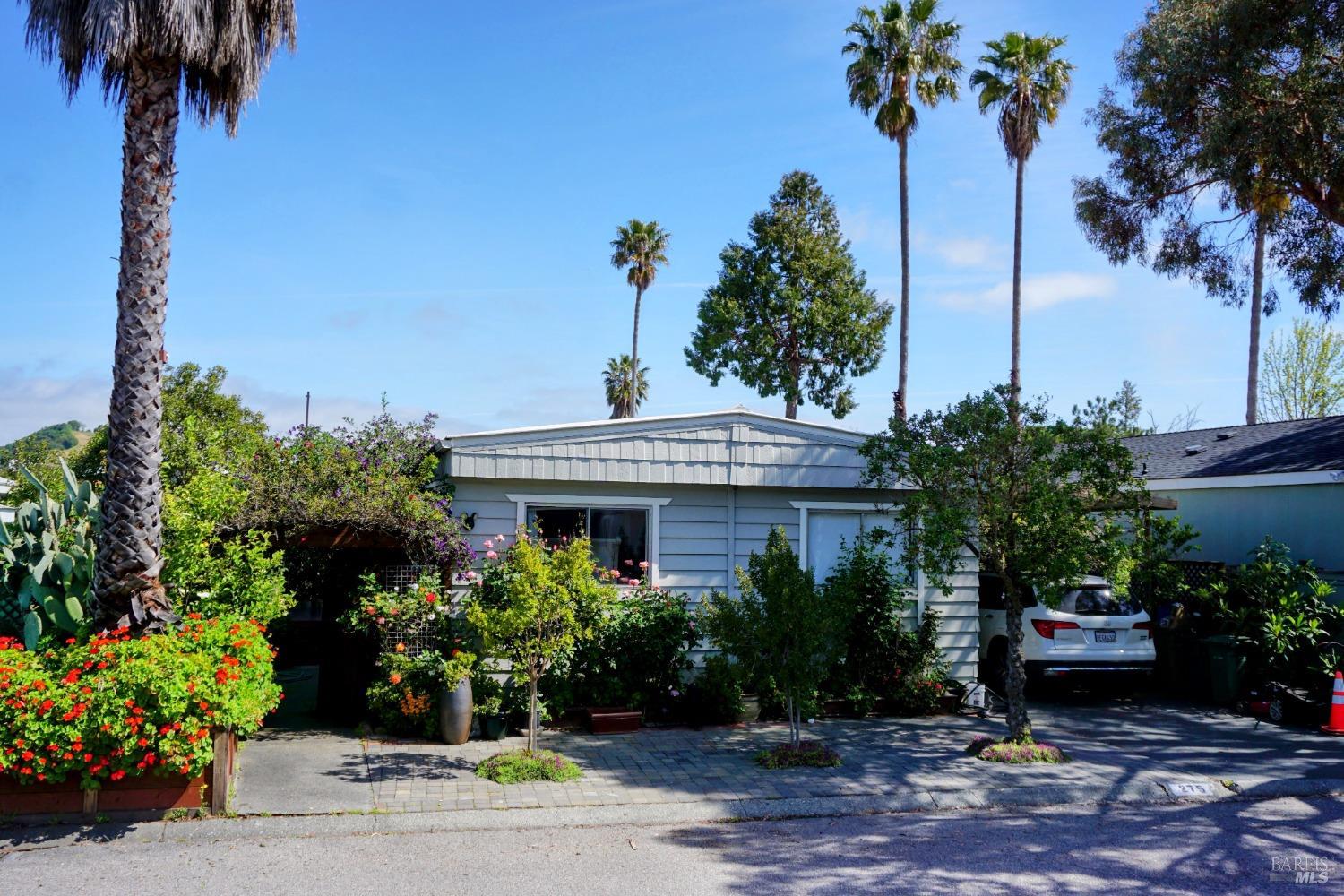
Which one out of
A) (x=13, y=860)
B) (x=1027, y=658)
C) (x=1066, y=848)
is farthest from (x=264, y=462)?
(x=1027, y=658)

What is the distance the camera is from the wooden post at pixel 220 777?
23.7ft

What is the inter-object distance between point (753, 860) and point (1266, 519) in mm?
12407

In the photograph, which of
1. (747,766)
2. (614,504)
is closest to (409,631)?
(614,504)

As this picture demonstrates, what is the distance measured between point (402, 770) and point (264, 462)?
3.71 m

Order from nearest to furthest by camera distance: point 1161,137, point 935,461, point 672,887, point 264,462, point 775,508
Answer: point 672,887
point 935,461
point 264,462
point 775,508
point 1161,137

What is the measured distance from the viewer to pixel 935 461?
9531mm

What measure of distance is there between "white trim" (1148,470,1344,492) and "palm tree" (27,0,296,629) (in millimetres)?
14801

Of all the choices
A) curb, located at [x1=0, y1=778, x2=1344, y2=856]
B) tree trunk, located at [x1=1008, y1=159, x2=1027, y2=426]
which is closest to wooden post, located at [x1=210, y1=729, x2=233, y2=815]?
curb, located at [x1=0, y1=778, x2=1344, y2=856]

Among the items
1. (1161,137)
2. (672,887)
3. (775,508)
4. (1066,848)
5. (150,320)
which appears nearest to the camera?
(672,887)

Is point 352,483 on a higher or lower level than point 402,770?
higher

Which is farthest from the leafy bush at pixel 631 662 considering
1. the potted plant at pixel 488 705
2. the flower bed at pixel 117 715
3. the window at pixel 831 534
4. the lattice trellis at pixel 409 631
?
the flower bed at pixel 117 715

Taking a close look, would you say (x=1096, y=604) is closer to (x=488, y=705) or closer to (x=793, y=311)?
(x=488, y=705)

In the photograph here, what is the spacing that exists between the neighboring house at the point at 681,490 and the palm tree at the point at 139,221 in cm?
327

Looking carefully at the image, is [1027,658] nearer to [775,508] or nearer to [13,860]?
[775,508]
